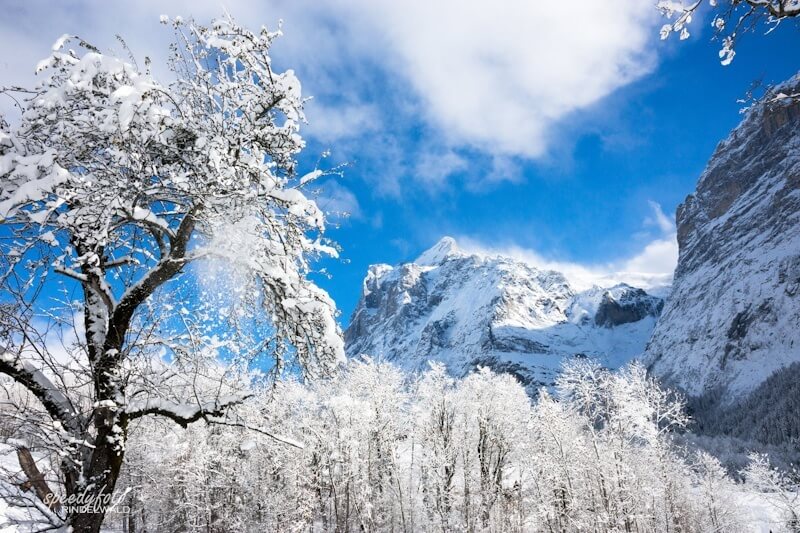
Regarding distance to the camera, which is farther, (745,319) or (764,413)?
(745,319)

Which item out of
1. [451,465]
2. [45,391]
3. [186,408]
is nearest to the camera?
[45,391]

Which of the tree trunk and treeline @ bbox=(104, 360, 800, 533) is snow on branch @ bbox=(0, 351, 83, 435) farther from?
treeline @ bbox=(104, 360, 800, 533)

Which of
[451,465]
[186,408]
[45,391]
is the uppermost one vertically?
[45,391]

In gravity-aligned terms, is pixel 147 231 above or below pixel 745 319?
below

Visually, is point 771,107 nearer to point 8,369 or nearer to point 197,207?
point 197,207

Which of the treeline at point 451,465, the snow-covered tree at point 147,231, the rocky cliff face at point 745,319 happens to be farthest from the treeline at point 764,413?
the snow-covered tree at point 147,231

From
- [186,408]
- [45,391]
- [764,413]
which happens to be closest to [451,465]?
[186,408]

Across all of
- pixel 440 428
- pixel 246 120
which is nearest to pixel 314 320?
pixel 246 120

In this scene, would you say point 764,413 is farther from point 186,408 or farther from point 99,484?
point 99,484

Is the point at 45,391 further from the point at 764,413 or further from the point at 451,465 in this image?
the point at 764,413

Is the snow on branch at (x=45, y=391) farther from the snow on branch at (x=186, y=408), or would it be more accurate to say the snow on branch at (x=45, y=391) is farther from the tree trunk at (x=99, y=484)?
the snow on branch at (x=186, y=408)

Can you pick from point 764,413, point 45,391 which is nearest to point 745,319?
point 764,413

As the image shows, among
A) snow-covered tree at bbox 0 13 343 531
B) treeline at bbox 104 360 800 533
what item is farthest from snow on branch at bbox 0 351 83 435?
treeline at bbox 104 360 800 533

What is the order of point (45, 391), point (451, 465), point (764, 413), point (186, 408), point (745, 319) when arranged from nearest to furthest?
1. point (45, 391)
2. point (186, 408)
3. point (451, 465)
4. point (764, 413)
5. point (745, 319)
